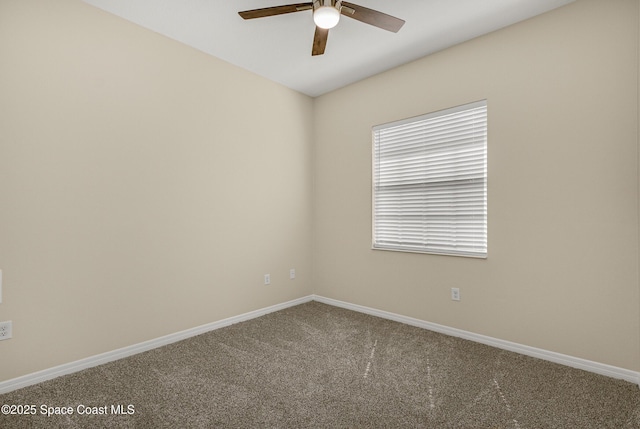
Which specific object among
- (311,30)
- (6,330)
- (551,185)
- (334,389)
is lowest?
(334,389)

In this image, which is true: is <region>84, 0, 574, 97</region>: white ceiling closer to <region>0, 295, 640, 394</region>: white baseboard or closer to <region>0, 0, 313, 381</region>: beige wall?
<region>0, 0, 313, 381</region>: beige wall

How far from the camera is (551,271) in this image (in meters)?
2.48

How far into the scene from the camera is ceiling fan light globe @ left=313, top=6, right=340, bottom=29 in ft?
6.41

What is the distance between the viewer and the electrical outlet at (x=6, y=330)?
2.06 m

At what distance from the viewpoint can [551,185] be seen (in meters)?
2.47

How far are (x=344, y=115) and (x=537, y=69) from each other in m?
1.97

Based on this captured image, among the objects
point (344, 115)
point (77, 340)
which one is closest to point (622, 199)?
point (344, 115)

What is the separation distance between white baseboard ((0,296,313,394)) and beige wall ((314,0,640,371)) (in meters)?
1.81

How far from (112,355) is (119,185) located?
4.36ft

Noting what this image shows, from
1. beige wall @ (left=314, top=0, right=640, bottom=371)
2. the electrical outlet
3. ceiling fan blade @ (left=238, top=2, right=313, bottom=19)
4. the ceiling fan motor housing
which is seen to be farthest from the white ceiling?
the electrical outlet

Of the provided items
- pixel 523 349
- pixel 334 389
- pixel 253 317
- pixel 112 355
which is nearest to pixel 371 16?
pixel 334 389

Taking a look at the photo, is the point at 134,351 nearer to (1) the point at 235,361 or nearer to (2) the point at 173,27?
(1) the point at 235,361

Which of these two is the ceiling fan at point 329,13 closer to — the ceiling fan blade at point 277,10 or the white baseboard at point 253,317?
the ceiling fan blade at point 277,10

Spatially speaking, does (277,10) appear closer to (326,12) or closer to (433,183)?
(326,12)
